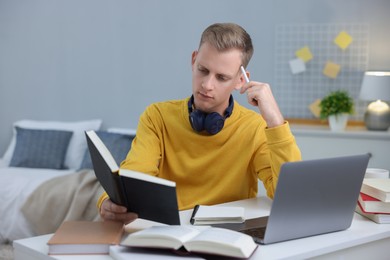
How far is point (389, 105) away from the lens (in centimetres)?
362

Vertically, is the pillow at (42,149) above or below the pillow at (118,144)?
below

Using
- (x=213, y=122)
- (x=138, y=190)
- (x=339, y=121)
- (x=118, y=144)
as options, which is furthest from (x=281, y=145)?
(x=118, y=144)

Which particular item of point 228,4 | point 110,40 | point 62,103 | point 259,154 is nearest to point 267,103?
point 259,154

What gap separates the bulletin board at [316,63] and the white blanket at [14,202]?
62.7 inches

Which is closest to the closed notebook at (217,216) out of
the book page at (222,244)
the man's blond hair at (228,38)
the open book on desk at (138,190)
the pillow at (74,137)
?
the open book on desk at (138,190)

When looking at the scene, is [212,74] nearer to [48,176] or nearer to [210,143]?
[210,143]

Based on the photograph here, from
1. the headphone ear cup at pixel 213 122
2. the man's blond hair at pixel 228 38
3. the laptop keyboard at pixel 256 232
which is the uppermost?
the man's blond hair at pixel 228 38

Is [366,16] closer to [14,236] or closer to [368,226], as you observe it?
[368,226]

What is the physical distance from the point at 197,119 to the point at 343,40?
1983 millimetres

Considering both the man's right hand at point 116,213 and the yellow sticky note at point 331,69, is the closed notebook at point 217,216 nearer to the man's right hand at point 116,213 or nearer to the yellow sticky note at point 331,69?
the man's right hand at point 116,213

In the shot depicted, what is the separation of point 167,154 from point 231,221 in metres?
0.43

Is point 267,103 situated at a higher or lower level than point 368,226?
higher

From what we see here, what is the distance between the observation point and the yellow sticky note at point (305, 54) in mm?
3811

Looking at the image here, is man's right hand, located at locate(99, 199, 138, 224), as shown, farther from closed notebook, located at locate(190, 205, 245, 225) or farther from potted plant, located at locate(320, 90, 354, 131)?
potted plant, located at locate(320, 90, 354, 131)
